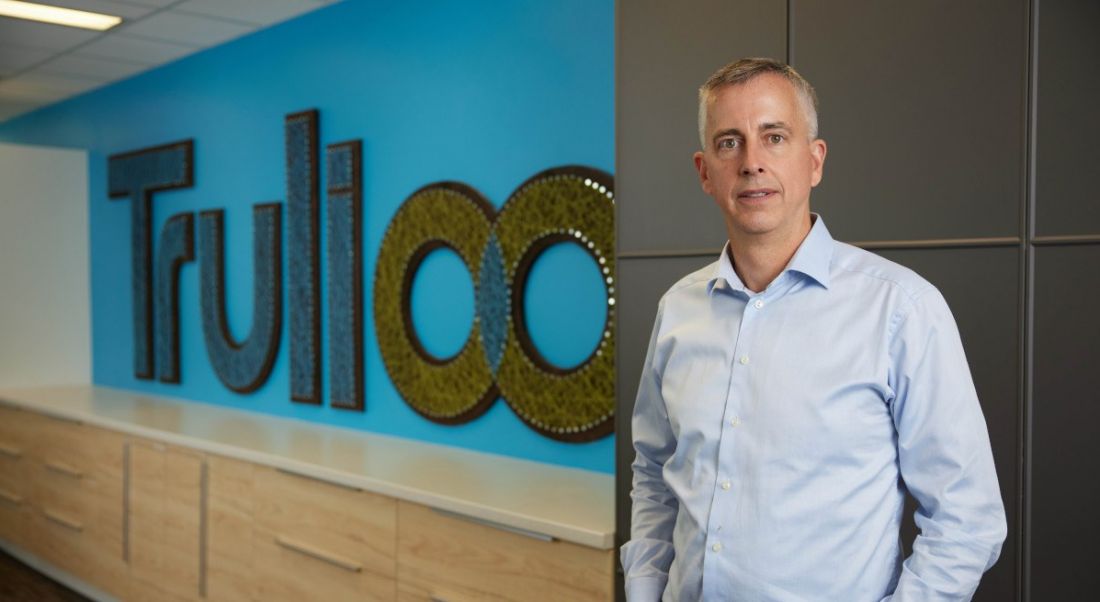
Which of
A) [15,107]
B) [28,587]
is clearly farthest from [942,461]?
[15,107]

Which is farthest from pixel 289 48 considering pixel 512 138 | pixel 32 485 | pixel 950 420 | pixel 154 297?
pixel 950 420

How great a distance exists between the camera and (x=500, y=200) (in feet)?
11.3

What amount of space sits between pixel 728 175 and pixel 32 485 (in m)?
4.54

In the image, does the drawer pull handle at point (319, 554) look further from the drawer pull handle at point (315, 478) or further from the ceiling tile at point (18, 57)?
the ceiling tile at point (18, 57)

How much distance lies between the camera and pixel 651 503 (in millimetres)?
1728

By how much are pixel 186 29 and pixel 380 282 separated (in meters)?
1.53

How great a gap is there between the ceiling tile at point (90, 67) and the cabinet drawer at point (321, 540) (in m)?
2.60

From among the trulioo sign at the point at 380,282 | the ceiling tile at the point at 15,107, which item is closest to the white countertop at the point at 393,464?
the trulioo sign at the point at 380,282

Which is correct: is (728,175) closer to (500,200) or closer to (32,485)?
(500,200)

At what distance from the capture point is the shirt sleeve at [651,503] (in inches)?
66.6

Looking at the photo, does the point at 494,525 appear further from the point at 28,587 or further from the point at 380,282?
the point at 28,587

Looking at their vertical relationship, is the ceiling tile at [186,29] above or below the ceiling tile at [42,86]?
above

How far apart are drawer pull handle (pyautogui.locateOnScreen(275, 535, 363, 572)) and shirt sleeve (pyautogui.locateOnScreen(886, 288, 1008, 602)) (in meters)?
2.10

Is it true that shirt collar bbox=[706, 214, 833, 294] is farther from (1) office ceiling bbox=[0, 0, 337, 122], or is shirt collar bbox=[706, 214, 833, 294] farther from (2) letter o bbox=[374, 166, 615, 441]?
(1) office ceiling bbox=[0, 0, 337, 122]
